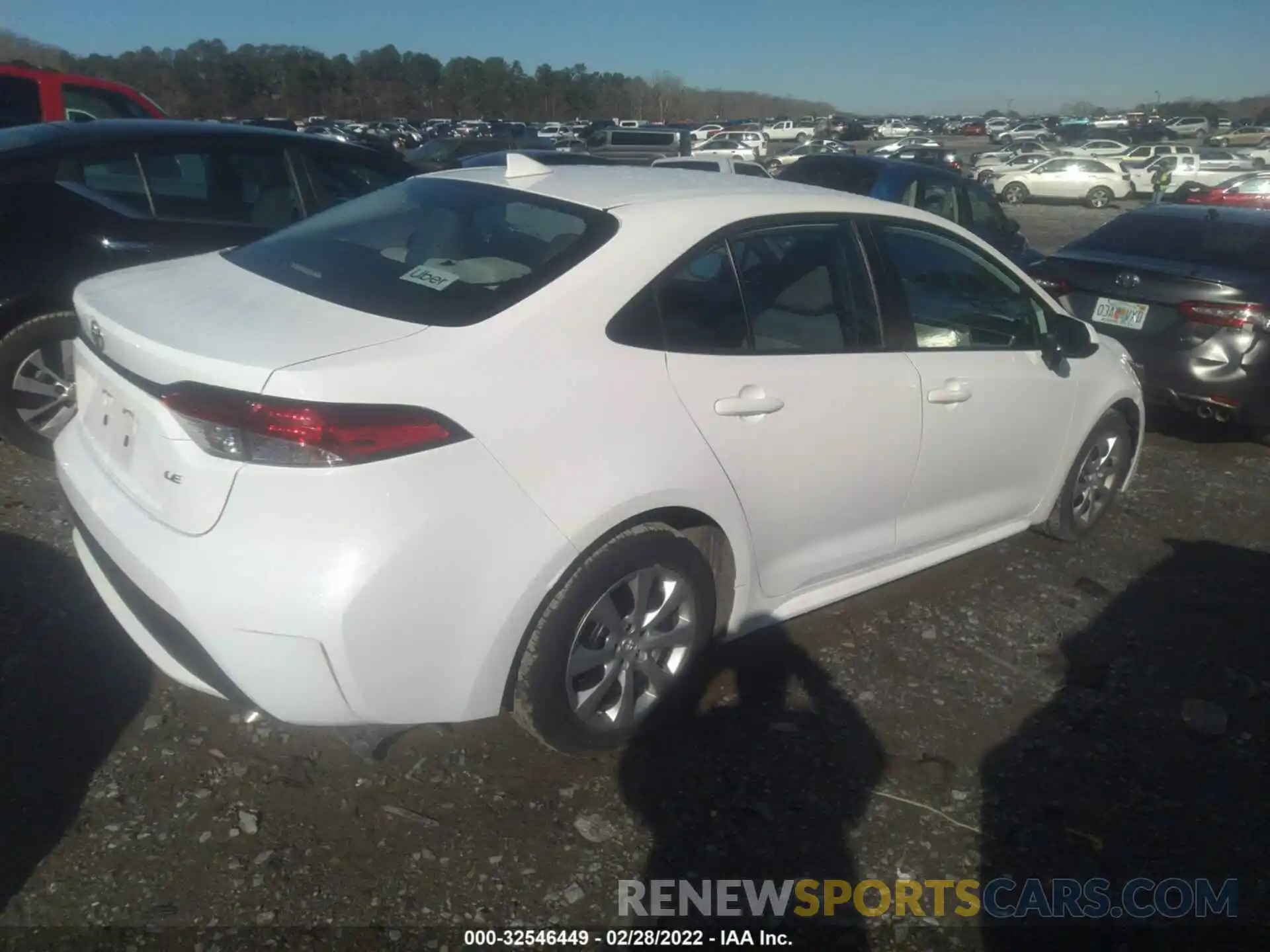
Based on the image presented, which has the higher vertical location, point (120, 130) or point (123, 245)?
point (120, 130)

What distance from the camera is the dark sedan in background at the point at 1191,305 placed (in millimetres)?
Result: 5781

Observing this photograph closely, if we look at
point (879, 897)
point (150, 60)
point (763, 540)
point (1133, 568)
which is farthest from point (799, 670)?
point (150, 60)

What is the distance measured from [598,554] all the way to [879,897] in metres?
1.17

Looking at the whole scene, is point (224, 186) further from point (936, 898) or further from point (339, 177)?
point (936, 898)

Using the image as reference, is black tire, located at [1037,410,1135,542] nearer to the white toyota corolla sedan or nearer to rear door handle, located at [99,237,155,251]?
the white toyota corolla sedan

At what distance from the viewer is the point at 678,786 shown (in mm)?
2930

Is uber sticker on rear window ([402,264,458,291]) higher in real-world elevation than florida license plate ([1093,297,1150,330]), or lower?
higher

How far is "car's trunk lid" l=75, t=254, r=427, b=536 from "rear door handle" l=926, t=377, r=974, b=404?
1.91 metres

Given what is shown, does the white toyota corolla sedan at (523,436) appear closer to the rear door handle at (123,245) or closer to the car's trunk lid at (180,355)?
the car's trunk lid at (180,355)

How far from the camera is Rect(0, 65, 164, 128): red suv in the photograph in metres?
8.96

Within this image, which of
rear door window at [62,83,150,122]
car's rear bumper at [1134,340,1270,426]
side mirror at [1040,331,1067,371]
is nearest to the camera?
side mirror at [1040,331,1067,371]

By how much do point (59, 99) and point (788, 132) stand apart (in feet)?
196

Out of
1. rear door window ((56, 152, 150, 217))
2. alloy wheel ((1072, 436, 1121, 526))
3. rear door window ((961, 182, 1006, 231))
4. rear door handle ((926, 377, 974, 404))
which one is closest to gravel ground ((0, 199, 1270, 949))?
alloy wheel ((1072, 436, 1121, 526))

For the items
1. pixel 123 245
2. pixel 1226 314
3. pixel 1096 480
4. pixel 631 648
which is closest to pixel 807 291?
pixel 631 648
